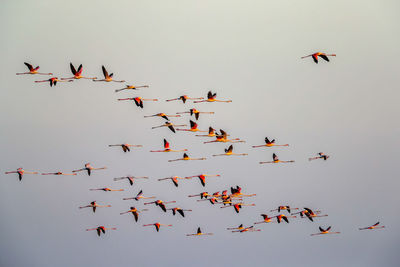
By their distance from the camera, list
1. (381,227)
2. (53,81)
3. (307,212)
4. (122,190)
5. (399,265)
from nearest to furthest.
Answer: (53,81) < (307,212) < (122,190) < (381,227) < (399,265)

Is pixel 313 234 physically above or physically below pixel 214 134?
below

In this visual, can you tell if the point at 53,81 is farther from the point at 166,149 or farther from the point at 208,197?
the point at 208,197

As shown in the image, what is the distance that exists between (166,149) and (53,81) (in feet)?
12.0

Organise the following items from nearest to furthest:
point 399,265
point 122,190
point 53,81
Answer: point 53,81
point 122,190
point 399,265

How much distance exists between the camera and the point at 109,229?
18016mm

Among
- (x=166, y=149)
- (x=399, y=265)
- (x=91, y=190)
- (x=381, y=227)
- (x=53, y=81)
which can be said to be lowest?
(x=399, y=265)

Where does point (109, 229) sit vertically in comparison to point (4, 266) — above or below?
above

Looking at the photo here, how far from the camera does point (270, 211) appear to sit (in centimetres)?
1755

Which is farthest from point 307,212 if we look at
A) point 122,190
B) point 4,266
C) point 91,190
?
point 4,266

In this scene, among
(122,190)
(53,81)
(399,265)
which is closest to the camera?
(53,81)

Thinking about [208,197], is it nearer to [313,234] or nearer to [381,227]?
[313,234]

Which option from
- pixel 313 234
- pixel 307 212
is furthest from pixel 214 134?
pixel 313 234

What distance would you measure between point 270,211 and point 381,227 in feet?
14.7

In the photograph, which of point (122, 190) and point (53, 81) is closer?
point (53, 81)
